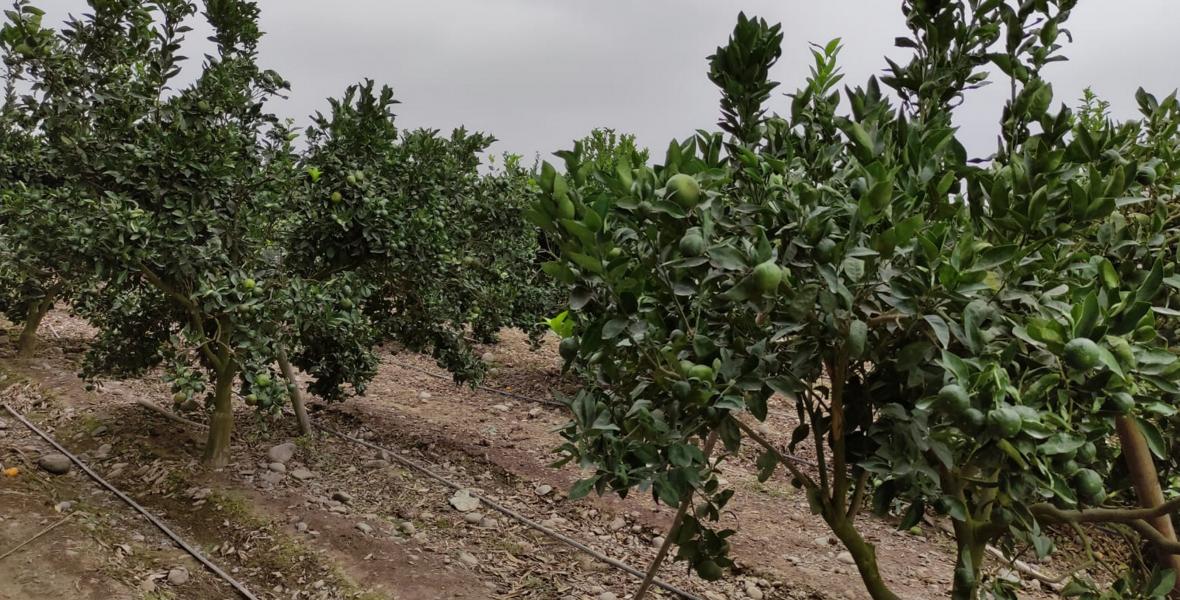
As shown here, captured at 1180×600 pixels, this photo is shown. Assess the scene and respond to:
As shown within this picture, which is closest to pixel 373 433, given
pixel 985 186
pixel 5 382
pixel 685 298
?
pixel 5 382

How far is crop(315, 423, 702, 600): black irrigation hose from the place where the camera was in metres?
4.20

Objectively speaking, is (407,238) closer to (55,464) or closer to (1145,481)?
(55,464)

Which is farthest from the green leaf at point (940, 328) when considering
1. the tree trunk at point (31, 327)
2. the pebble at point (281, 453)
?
the tree trunk at point (31, 327)

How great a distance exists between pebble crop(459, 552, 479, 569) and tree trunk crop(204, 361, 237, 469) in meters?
2.09

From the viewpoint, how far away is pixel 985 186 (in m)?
1.75

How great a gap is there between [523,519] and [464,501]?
0.49m

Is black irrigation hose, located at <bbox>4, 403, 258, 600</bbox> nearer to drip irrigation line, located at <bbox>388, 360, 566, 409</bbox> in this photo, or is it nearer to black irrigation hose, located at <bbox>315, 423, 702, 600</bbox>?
black irrigation hose, located at <bbox>315, 423, 702, 600</bbox>

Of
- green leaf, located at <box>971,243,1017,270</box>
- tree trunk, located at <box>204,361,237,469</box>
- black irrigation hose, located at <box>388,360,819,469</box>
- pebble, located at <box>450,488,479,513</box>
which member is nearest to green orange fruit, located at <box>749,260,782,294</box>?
green leaf, located at <box>971,243,1017,270</box>

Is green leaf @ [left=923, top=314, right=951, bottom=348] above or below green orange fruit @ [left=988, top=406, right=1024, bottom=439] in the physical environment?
above

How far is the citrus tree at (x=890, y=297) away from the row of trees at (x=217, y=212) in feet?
10.3

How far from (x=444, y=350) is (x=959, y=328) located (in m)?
5.02

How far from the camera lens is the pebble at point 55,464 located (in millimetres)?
5177

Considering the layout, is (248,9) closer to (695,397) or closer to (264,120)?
(264,120)

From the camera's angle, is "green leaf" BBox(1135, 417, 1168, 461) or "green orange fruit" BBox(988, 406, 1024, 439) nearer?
"green orange fruit" BBox(988, 406, 1024, 439)
